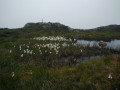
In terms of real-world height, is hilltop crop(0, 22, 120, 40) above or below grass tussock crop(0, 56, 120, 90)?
above

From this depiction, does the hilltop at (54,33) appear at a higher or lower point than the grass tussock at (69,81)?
higher

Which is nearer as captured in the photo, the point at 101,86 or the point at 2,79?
the point at 101,86

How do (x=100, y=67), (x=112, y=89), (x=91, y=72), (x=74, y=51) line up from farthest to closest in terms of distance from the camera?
(x=74, y=51), (x=100, y=67), (x=91, y=72), (x=112, y=89)

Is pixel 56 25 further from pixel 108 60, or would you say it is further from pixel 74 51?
pixel 108 60

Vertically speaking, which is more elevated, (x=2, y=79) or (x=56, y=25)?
(x=56, y=25)

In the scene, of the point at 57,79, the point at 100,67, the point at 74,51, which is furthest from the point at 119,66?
the point at 74,51

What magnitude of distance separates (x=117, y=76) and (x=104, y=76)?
583 millimetres

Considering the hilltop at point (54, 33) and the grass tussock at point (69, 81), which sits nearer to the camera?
the grass tussock at point (69, 81)

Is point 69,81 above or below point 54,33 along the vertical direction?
below

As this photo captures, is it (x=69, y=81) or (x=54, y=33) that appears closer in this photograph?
(x=69, y=81)

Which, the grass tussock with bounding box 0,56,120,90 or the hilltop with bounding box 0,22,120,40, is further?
the hilltop with bounding box 0,22,120,40

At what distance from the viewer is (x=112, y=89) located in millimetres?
4336

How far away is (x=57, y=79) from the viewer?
17.0 ft

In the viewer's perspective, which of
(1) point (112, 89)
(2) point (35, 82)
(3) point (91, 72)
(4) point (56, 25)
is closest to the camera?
(1) point (112, 89)
